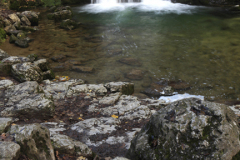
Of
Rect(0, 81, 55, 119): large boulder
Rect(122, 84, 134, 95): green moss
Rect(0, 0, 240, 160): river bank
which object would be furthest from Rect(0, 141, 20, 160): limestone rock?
Rect(122, 84, 134, 95): green moss

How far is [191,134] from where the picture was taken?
2.29 meters

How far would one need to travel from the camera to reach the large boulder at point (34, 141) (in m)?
2.45

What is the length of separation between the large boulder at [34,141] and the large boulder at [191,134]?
3.80 ft

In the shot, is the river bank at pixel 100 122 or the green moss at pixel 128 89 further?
the green moss at pixel 128 89

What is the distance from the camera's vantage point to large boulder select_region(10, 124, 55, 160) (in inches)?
96.3

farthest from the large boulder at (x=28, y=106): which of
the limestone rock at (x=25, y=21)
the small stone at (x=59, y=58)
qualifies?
the limestone rock at (x=25, y=21)

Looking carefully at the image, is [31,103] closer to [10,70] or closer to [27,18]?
[10,70]

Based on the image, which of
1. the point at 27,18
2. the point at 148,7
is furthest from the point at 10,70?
the point at 148,7

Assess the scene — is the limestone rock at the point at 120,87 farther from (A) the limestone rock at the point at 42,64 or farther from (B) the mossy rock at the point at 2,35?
(B) the mossy rock at the point at 2,35

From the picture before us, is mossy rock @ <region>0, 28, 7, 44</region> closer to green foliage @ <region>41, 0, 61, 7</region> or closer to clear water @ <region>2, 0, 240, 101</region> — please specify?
clear water @ <region>2, 0, 240, 101</region>

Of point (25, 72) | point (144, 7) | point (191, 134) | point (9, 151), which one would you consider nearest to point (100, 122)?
point (9, 151)

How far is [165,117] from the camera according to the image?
2.53m

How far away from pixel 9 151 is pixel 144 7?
22.0 meters

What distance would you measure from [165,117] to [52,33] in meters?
13.2
